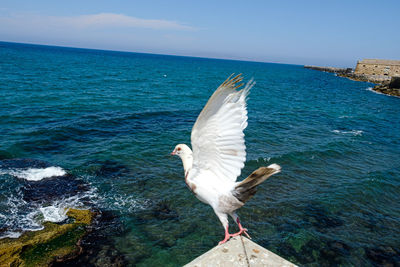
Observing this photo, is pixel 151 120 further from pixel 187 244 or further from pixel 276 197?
pixel 187 244

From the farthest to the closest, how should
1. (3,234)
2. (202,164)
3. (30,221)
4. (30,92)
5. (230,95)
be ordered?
(30,92), (30,221), (3,234), (202,164), (230,95)

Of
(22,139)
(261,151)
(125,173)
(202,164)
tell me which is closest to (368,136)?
(261,151)

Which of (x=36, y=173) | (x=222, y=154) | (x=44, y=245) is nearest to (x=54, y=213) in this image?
(x=44, y=245)

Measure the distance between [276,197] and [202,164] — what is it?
748 centimetres

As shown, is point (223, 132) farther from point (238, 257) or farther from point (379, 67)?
point (379, 67)

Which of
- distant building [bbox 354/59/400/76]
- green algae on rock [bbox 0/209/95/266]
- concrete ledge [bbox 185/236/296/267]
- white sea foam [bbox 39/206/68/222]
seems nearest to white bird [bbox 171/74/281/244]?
concrete ledge [bbox 185/236/296/267]

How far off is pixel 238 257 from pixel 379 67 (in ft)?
327

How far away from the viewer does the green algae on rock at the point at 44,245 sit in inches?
270

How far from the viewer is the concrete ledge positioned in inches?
145

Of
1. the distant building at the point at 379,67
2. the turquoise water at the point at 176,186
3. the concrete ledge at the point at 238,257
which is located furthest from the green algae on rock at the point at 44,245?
the distant building at the point at 379,67

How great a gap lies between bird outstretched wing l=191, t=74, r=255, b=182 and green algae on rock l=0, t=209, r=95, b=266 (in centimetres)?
536

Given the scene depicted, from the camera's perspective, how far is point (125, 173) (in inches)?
495

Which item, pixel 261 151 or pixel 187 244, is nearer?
pixel 187 244

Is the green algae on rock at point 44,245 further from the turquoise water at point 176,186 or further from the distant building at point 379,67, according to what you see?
the distant building at point 379,67
